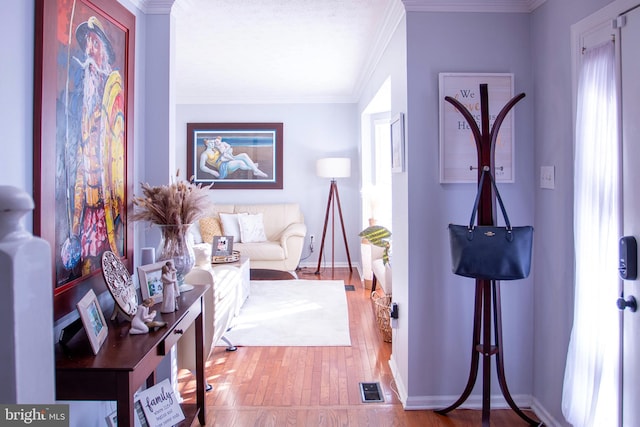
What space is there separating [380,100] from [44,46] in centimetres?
381

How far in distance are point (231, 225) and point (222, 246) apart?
6.51 feet

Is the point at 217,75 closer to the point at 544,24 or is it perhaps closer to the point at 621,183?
the point at 544,24

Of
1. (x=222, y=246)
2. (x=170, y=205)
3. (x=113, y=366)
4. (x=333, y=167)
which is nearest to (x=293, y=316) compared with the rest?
(x=222, y=246)

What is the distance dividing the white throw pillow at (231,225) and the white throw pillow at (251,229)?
0.07m

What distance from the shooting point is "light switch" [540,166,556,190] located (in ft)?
7.48

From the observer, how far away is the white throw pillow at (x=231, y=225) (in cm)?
605

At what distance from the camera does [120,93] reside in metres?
2.12

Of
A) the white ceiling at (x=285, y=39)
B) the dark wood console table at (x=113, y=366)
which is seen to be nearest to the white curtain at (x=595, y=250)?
the white ceiling at (x=285, y=39)

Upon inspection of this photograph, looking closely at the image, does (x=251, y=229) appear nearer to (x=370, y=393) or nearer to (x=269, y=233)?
(x=269, y=233)

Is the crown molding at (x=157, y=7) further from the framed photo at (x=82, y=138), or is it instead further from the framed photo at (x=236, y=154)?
the framed photo at (x=236, y=154)

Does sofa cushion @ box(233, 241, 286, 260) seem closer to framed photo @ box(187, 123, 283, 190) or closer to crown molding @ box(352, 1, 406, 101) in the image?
framed photo @ box(187, 123, 283, 190)

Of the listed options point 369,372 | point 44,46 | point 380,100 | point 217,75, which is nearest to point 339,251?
point 380,100

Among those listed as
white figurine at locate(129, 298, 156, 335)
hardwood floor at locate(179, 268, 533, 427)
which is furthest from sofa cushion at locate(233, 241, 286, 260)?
white figurine at locate(129, 298, 156, 335)

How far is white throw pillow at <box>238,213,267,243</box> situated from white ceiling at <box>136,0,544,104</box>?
1785 mm
